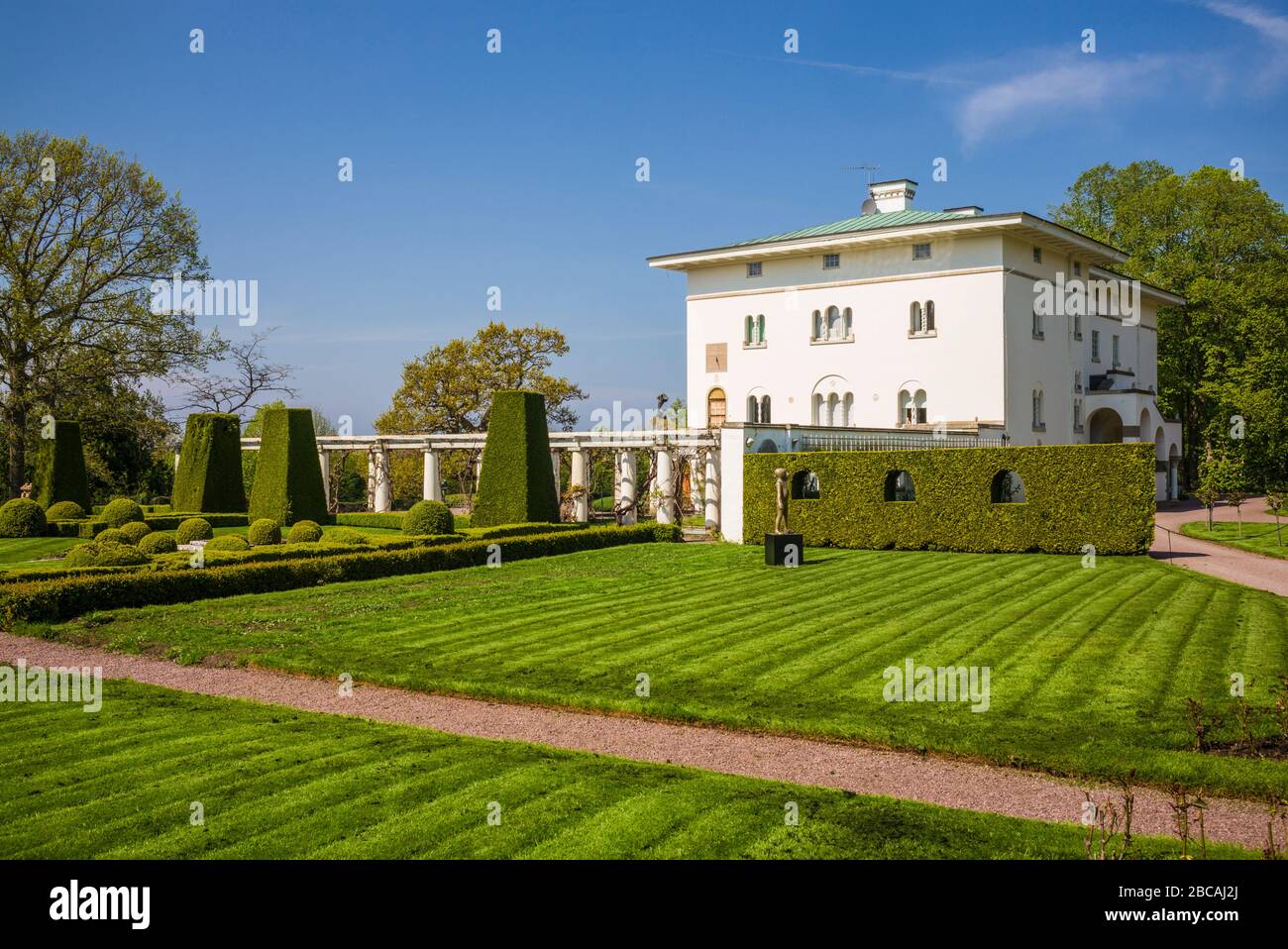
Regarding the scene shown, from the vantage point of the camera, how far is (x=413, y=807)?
7.70m

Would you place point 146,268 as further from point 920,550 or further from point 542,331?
point 920,550

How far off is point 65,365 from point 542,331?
2371cm

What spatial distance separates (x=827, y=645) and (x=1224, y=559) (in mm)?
15918

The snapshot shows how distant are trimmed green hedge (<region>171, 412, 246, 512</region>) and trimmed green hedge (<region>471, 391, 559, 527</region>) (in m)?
9.92

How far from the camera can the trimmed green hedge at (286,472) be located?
108ft

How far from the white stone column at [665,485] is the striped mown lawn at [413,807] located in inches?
1035

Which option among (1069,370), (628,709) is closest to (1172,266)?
(1069,370)

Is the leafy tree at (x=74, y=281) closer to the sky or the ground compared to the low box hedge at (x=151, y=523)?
closer to the sky

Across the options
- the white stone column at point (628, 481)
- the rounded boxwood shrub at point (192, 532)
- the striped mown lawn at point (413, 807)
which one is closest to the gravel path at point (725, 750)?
the striped mown lawn at point (413, 807)

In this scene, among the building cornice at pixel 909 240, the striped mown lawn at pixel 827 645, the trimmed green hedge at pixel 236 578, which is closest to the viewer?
the striped mown lawn at pixel 827 645

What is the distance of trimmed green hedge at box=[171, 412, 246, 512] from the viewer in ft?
116

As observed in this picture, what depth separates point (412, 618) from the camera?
16.6 metres

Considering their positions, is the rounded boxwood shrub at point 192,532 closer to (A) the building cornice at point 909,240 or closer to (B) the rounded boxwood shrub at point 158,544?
(B) the rounded boxwood shrub at point 158,544

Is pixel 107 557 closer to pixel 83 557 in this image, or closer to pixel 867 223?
pixel 83 557
